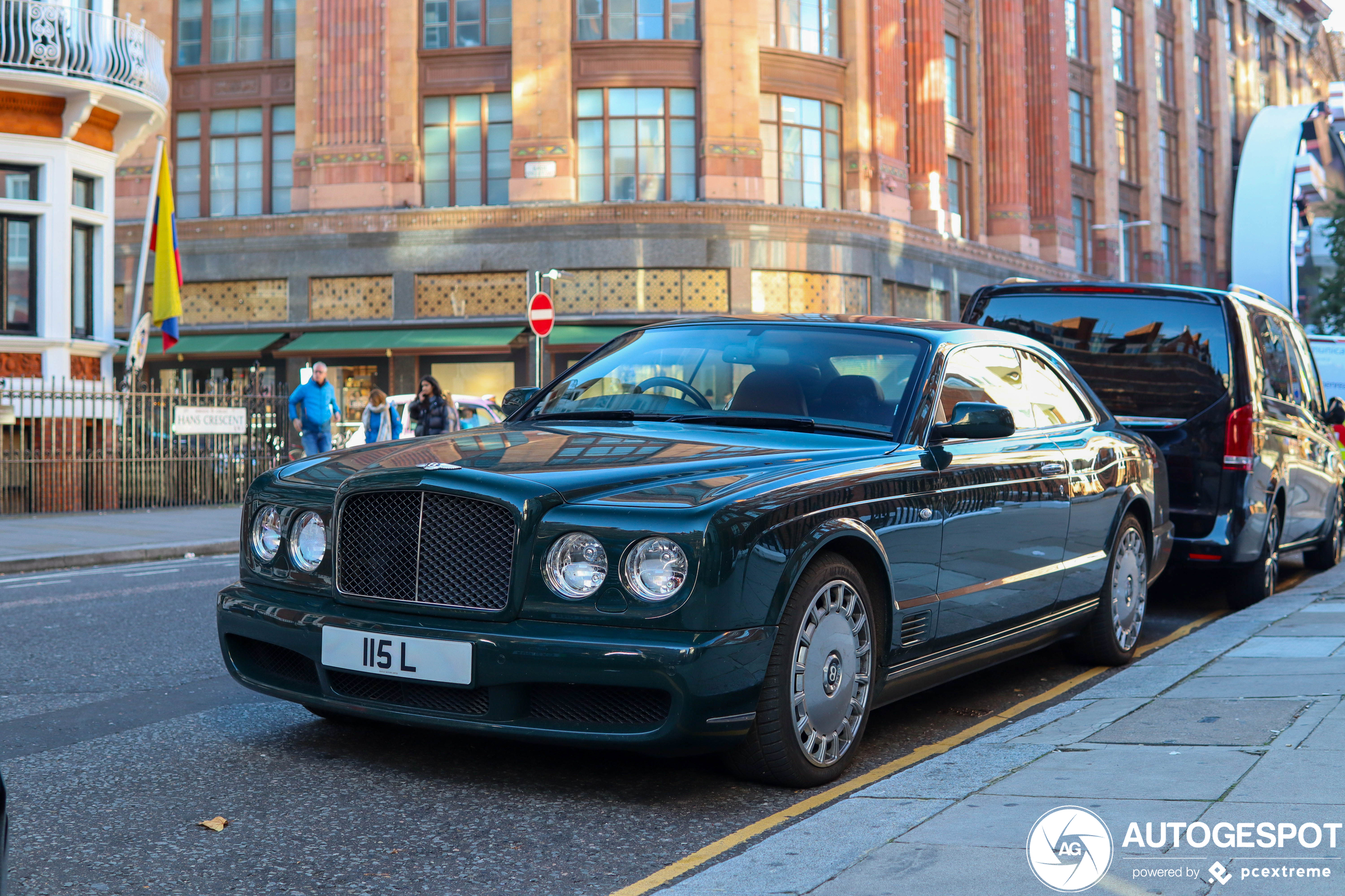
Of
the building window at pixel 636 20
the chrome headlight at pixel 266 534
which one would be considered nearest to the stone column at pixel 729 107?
the building window at pixel 636 20

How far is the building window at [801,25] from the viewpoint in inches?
1294

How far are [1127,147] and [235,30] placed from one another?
3371 centimetres

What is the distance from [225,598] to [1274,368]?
7.08 m

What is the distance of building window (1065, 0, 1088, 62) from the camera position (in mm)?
47688

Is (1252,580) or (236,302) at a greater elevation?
(236,302)

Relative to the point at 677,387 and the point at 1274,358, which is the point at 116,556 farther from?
the point at 1274,358

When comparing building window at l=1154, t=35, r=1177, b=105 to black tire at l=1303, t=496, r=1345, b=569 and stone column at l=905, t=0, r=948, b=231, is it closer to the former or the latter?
stone column at l=905, t=0, r=948, b=231

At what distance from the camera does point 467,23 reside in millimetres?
33219

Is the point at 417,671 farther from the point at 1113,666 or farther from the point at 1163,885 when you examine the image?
the point at 1113,666

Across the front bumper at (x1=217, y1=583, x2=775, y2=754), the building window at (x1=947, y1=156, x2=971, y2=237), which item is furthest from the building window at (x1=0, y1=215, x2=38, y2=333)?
the building window at (x1=947, y1=156, x2=971, y2=237)

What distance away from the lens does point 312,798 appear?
13.5 ft

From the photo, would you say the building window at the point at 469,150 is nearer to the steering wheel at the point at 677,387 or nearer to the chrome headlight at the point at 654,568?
the steering wheel at the point at 677,387

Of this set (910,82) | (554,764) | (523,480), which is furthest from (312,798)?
(910,82)

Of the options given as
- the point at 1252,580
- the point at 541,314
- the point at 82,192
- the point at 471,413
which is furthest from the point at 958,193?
the point at 1252,580
